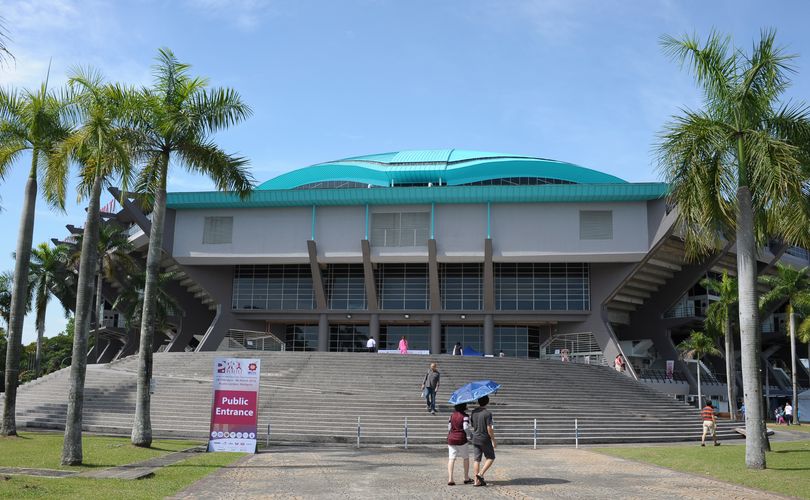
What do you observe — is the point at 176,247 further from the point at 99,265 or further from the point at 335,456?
the point at 335,456

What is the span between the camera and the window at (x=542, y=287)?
157 ft

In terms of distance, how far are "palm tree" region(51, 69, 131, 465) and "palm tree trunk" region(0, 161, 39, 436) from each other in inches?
118

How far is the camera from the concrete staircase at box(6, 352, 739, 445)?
25.4 meters

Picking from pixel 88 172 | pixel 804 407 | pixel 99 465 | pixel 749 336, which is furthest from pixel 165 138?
pixel 804 407

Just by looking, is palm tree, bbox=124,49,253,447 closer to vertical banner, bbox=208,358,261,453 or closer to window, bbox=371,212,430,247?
vertical banner, bbox=208,358,261,453

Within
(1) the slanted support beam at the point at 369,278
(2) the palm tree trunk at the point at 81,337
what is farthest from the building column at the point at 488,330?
Result: (2) the palm tree trunk at the point at 81,337

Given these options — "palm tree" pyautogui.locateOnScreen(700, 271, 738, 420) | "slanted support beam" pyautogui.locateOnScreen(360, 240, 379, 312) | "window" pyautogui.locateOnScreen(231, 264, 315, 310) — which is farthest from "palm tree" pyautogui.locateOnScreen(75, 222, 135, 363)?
"palm tree" pyautogui.locateOnScreen(700, 271, 738, 420)

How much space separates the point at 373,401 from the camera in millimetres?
27875

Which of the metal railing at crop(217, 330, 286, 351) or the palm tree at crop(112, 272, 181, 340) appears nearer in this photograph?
the palm tree at crop(112, 272, 181, 340)

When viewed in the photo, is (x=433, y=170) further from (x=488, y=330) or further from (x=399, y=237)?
(x=488, y=330)

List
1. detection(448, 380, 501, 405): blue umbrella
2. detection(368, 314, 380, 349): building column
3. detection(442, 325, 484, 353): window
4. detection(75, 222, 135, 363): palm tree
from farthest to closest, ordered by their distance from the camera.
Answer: detection(442, 325, 484, 353): window, detection(368, 314, 380, 349): building column, detection(75, 222, 135, 363): palm tree, detection(448, 380, 501, 405): blue umbrella

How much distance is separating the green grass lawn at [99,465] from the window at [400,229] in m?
26.0

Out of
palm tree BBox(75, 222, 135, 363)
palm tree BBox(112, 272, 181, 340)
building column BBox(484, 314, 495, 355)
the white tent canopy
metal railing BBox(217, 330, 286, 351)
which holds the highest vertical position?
palm tree BBox(75, 222, 135, 363)

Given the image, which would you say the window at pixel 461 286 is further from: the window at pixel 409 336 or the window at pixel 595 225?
the window at pixel 595 225
